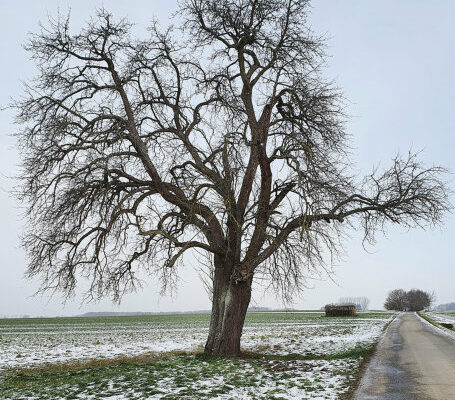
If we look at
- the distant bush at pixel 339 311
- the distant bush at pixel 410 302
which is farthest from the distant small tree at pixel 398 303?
the distant bush at pixel 339 311

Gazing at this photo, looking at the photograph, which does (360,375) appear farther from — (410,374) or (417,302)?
(417,302)

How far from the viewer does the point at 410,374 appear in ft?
36.1

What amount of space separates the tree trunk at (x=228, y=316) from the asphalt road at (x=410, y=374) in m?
4.12

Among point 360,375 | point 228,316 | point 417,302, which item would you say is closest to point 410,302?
point 417,302

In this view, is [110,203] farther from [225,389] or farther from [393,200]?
[393,200]

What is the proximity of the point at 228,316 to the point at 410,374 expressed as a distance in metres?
5.68

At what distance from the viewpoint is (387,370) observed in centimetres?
1177

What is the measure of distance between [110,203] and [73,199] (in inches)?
46.3

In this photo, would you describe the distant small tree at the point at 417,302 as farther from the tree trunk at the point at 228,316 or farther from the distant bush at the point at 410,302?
the tree trunk at the point at 228,316

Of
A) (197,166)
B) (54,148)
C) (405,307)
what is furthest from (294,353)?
(405,307)

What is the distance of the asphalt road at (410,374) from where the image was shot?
877 centimetres

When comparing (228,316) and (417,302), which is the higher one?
(417,302)

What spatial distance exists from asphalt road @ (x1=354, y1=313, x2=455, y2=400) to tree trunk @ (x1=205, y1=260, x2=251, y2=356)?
4124 millimetres

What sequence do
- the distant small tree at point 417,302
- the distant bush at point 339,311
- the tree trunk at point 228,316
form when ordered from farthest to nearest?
1. the distant small tree at point 417,302
2. the distant bush at point 339,311
3. the tree trunk at point 228,316
